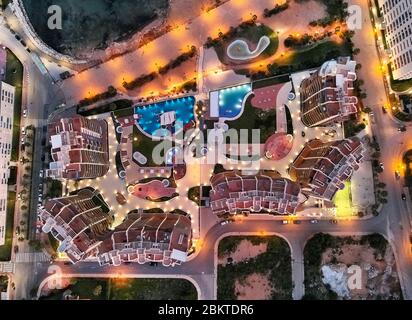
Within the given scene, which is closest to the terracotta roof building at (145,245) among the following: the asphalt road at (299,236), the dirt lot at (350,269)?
the asphalt road at (299,236)

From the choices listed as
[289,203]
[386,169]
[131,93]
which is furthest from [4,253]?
[386,169]

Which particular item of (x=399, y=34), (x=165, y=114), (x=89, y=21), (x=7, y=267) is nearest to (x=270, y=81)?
(x=165, y=114)

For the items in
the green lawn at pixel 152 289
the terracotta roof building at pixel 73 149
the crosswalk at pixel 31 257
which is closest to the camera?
the terracotta roof building at pixel 73 149

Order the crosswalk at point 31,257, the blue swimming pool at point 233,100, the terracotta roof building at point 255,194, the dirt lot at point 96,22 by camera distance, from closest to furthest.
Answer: the terracotta roof building at point 255,194
the blue swimming pool at point 233,100
the crosswalk at point 31,257
the dirt lot at point 96,22

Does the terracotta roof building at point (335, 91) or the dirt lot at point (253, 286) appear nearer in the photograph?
the terracotta roof building at point (335, 91)

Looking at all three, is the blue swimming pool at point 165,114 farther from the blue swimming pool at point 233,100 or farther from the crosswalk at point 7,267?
the crosswalk at point 7,267

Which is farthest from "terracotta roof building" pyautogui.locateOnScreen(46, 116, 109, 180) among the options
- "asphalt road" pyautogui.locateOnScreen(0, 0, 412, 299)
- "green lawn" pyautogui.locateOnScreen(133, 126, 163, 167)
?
"asphalt road" pyautogui.locateOnScreen(0, 0, 412, 299)

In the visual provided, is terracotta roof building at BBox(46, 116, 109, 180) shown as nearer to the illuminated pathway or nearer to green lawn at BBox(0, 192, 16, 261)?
the illuminated pathway

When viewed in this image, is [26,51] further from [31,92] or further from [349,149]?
[349,149]
